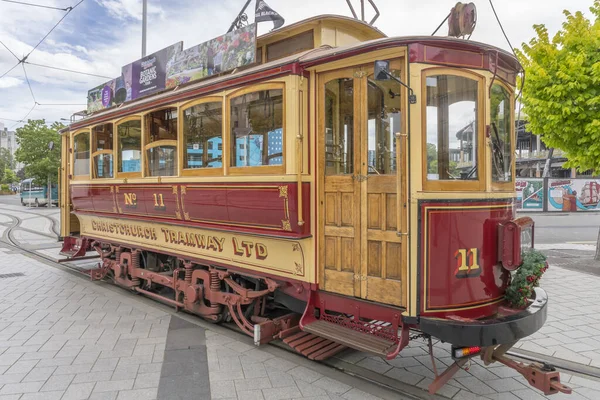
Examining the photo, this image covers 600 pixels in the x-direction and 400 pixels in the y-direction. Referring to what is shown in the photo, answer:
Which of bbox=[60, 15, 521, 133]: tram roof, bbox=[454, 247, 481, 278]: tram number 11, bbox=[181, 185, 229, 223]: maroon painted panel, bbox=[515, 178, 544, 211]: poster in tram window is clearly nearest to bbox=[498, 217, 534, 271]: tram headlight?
bbox=[454, 247, 481, 278]: tram number 11

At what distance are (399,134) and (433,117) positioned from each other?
1.11ft

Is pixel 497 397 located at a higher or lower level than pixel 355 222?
lower

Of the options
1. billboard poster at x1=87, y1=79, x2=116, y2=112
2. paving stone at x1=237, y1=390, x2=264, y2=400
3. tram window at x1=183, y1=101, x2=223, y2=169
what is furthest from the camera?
billboard poster at x1=87, y1=79, x2=116, y2=112

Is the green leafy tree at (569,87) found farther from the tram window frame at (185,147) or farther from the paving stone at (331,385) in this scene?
the paving stone at (331,385)

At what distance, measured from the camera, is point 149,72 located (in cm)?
653

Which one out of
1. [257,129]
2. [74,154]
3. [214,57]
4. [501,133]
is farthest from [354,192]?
[74,154]

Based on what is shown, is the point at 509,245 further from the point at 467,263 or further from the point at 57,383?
the point at 57,383

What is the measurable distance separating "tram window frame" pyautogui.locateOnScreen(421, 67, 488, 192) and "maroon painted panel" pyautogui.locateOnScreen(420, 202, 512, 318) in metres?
0.16

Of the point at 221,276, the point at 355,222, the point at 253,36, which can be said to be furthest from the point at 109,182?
the point at 355,222

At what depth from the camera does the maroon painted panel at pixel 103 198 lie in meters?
6.95

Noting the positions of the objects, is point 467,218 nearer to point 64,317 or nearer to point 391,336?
point 391,336

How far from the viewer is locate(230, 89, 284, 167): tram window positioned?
4.29 meters

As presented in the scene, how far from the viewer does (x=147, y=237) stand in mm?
6469

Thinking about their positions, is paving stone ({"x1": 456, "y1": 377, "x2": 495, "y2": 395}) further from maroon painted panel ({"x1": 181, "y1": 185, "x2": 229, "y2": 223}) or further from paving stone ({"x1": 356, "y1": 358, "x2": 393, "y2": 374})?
maroon painted panel ({"x1": 181, "y1": 185, "x2": 229, "y2": 223})
